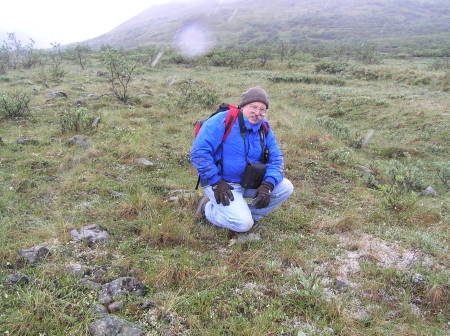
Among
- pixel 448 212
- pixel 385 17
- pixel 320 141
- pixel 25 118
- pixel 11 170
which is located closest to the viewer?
pixel 448 212

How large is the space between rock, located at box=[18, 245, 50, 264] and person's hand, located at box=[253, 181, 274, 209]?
7.73ft

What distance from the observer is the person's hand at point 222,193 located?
12.4 feet

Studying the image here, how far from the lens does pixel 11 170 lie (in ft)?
18.6

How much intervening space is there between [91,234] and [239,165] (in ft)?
6.32

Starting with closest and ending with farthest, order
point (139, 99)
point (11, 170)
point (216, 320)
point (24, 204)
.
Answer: point (216, 320) < point (24, 204) < point (11, 170) < point (139, 99)

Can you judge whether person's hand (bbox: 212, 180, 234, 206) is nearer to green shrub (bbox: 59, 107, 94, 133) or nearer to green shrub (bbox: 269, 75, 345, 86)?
green shrub (bbox: 59, 107, 94, 133)

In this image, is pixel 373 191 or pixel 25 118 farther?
pixel 25 118

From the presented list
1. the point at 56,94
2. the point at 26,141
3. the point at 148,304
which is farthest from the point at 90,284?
the point at 56,94

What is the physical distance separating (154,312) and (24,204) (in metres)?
2.90

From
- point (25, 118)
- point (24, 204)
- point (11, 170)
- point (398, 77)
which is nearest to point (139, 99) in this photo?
point (25, 118)

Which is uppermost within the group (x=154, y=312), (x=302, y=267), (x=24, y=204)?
(x=24, y=204)

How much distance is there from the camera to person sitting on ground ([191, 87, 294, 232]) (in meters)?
3.85

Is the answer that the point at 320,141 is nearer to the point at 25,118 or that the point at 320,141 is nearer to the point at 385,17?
the point at 25,118

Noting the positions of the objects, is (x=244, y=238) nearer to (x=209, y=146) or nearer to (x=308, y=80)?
(x=209, y=146)
